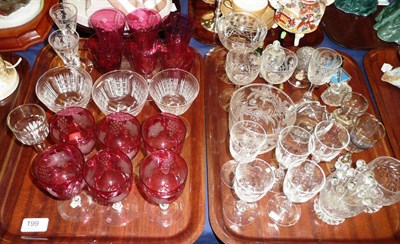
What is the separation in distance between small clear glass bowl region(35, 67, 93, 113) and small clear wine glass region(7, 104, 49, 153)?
5 cm

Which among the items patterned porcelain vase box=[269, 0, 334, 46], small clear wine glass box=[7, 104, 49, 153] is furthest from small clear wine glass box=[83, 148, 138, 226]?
patterned porcelain vase box=[269, 0, 334, 46]

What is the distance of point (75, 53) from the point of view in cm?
111

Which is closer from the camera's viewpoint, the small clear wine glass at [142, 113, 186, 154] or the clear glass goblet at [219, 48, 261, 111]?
the small clear wine glass at [142, 113, 186, 154]

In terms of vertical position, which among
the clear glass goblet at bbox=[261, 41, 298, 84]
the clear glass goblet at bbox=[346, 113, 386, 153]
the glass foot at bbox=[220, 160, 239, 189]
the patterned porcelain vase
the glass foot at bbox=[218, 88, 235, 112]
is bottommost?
the glass foot at bbox=[220, 160, 239, 189]

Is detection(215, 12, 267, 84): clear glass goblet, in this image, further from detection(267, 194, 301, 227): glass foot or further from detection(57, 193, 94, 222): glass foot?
detection(57, 193, 94, 222): glass foot

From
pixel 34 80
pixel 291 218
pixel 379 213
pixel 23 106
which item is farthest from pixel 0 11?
pixel 379 213

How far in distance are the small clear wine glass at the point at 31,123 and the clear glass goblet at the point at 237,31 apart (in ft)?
1.78

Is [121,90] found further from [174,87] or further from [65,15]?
[65,15]

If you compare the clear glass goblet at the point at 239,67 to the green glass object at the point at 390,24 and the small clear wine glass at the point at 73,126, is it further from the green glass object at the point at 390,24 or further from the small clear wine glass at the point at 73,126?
the green glass object at the point at 390,24

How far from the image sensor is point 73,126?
3.07 feet

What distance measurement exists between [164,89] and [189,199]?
33 cm

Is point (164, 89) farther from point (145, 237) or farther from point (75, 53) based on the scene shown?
point (145, 237)

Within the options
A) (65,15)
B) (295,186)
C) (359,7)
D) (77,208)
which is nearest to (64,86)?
(65,15)

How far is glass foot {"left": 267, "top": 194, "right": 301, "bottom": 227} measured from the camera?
0.89 m
